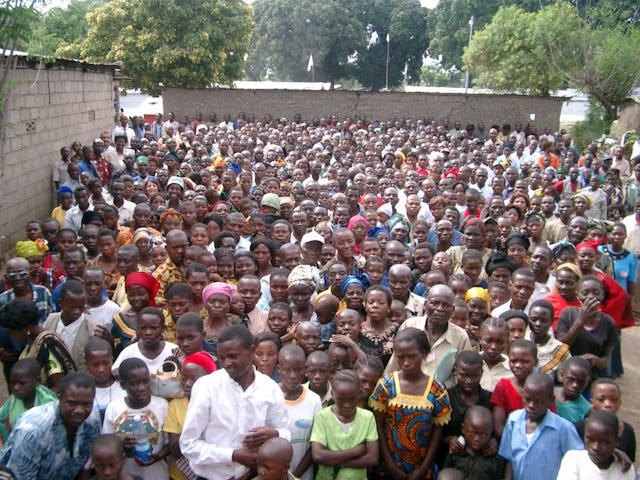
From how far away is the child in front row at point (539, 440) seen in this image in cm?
299

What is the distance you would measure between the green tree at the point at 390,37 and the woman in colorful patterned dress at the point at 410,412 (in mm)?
34974

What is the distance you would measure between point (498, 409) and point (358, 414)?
32.5 inches

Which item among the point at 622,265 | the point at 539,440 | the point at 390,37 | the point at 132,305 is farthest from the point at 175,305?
the point at 390,37

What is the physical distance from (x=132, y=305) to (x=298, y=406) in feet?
5.41

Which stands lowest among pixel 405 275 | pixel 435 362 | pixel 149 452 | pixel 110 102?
pixel 149 452

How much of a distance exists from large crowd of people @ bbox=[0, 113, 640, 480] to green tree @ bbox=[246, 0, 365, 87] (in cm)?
2951

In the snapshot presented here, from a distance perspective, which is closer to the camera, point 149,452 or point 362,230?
point 149,452

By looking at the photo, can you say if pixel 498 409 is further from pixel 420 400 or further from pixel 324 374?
pixel 324 374

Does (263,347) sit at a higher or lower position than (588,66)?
lower

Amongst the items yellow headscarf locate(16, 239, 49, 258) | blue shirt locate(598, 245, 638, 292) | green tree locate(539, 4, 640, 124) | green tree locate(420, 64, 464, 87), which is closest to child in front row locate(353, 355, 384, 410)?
yellow headscarf locate(16, 239, 49, 258)

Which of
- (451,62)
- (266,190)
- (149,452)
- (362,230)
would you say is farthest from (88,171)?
(451,62)

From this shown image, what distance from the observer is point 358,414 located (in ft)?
10.2

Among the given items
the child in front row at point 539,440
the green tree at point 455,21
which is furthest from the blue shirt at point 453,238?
the green tree at point 455,21

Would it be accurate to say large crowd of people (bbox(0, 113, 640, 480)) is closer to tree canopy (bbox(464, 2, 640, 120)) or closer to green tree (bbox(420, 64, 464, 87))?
tree canopy (bbox(464, 2, 640, 120))
